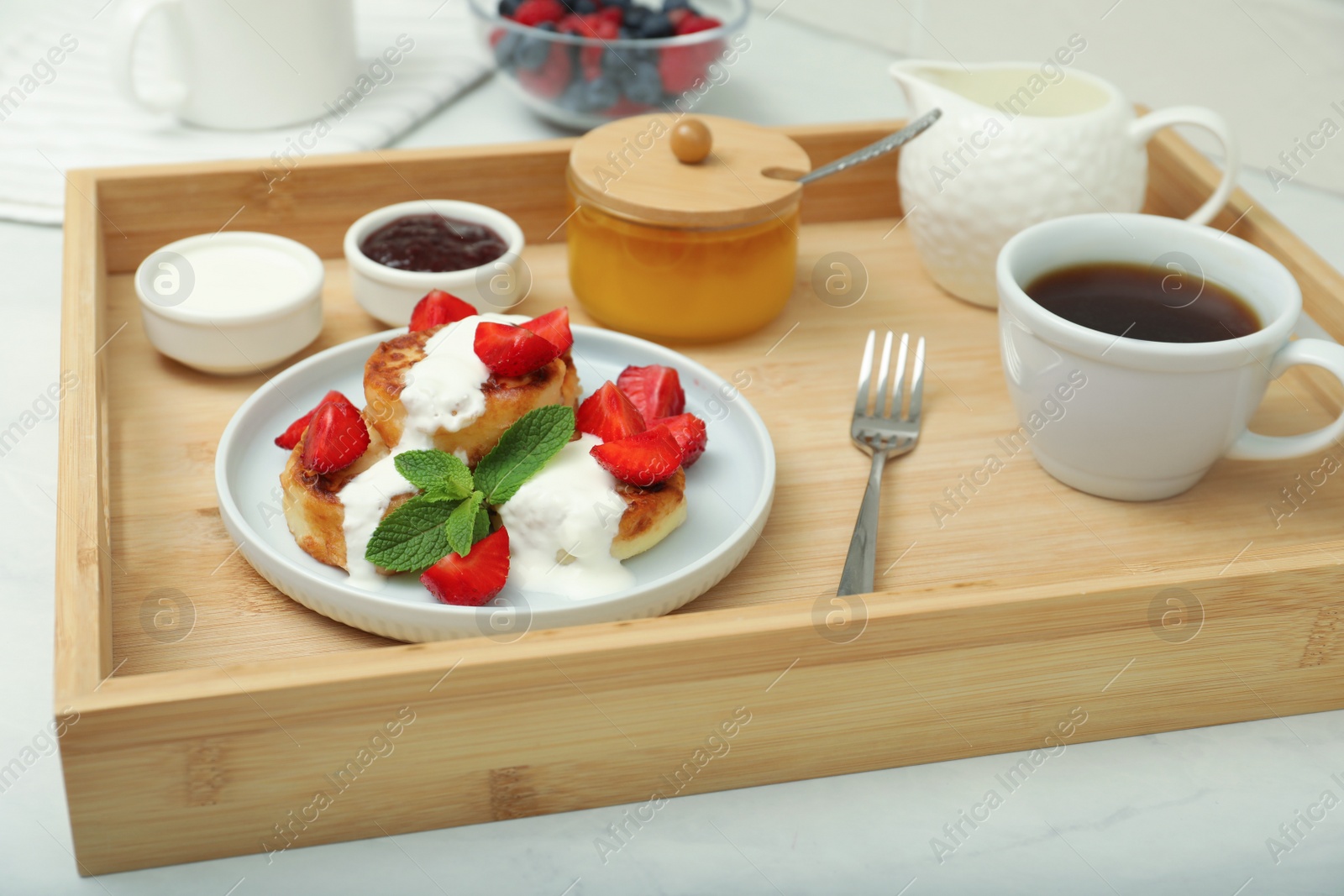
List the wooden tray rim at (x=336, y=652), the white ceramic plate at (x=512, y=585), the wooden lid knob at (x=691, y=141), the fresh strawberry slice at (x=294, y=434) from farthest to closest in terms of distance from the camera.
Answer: the wooden lid knob at (x=691, y=141)
the fresh strawberry slice at (x=294, y=434)
the white ceramic plate at (x=512, y=585)
the wooden tray rim at (x=336, y=652)

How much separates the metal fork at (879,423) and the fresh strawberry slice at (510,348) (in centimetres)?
37

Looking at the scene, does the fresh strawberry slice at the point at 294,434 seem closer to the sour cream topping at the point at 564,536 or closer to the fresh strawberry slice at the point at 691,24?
the sour cream topping at the point at 564,536

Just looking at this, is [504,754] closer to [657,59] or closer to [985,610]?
[985,610]

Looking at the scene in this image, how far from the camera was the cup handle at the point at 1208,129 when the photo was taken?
61.4 inches

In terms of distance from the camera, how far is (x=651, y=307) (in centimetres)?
154

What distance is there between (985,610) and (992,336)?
2.33 feet

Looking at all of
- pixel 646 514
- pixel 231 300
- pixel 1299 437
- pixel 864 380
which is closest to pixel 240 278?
pixel 231 300

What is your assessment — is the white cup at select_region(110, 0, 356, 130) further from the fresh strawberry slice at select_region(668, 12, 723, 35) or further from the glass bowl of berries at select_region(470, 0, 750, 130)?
the fresh strawberry slice at select_region(668, 12, 723, 35)

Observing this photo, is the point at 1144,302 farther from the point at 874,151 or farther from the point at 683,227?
the point at 683,227

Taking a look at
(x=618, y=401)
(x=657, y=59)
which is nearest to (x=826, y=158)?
(x=657, y=59)

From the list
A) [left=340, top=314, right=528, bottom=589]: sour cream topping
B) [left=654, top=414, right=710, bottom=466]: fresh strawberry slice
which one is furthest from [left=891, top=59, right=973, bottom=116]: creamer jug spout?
[left=340, top=314, right=528, bottom=589]: sour cream topping

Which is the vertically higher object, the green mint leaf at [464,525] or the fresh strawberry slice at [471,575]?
the green mint leaf at [464,525]

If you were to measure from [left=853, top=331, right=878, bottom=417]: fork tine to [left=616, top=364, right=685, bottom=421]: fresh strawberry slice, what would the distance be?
22 centimetres

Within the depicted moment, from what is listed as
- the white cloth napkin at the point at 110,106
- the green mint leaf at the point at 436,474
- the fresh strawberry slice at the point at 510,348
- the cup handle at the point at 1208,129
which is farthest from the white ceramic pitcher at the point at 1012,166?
the white cloth napkin at the point at 110,106
